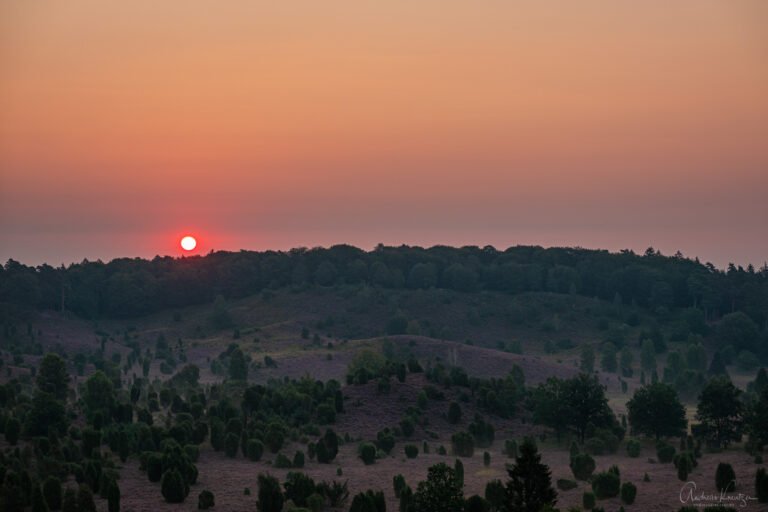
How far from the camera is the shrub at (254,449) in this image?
2758 inches

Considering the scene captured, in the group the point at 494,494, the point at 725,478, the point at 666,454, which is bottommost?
the point at 494,494

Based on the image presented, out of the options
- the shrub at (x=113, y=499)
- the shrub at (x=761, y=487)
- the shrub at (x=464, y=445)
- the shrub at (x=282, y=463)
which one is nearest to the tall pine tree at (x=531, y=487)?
the shrub at (x=761, y=487)

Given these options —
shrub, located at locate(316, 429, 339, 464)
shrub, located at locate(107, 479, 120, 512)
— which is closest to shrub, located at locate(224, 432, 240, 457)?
shrub, located at locate(316, 429, 339, 464)

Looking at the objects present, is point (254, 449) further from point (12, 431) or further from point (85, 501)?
point (85, 501)

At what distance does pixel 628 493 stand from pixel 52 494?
105 ft

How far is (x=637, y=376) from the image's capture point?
14325cm

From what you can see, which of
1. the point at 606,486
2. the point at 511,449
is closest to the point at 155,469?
the point at 511,449

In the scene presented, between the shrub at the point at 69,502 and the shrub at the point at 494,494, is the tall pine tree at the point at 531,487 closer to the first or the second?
the shrub at the point at 494,494

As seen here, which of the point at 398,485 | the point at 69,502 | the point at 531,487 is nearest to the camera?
the point at 531,487

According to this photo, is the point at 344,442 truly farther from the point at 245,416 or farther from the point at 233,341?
the point at 233,341

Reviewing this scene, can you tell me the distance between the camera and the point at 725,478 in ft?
179

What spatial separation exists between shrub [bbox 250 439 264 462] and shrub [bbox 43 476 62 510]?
18.6m

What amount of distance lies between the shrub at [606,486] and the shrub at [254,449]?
25.6 meters

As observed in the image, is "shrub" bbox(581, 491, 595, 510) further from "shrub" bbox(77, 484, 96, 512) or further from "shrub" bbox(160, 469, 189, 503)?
"shrub" bbox(77, 484, 96, 512)
